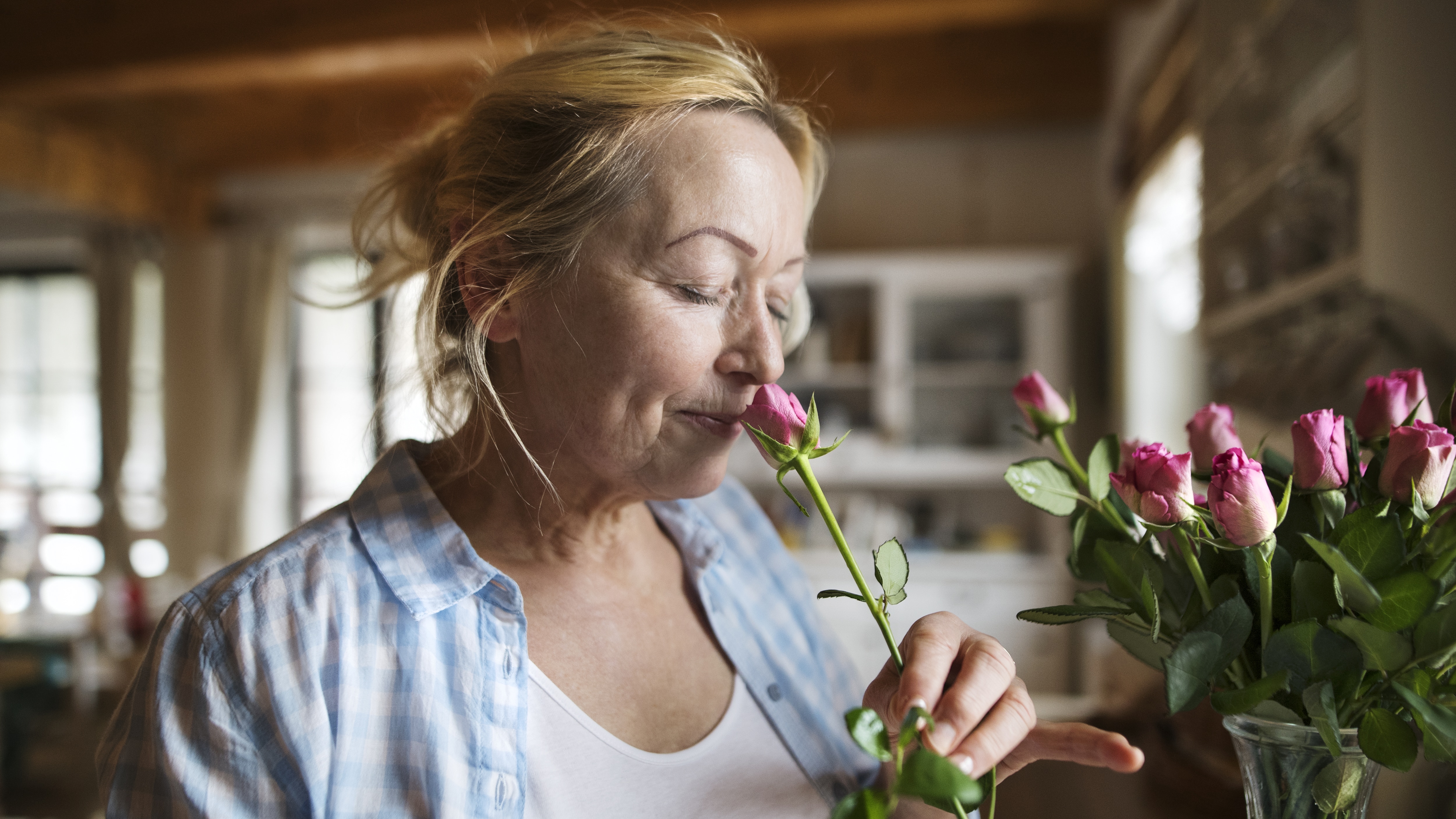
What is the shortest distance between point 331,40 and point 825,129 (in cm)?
292

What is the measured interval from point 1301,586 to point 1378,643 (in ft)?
0.18

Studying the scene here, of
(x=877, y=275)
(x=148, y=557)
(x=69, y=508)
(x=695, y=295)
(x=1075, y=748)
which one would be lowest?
(x=148, y=557)

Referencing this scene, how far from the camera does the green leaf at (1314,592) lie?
53cm

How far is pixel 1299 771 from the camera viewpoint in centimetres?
55

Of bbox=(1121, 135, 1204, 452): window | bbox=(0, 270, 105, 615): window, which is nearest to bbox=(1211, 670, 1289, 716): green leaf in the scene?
bbox=(1121, 135, 1204, 452): window

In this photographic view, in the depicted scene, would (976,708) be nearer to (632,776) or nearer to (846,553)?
(846,553)

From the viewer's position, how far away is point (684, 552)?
3.37 ft

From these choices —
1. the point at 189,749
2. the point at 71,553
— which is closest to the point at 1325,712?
the point at 189,749

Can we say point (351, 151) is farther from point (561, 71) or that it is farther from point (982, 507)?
point (982, 507)

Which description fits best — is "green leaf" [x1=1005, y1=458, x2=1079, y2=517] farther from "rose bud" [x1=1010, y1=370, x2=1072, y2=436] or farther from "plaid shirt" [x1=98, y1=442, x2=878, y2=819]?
"plaid shirt" [x1=98, y1=442, x2=878, y2=819]

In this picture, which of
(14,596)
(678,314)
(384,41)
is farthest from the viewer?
(14,596)

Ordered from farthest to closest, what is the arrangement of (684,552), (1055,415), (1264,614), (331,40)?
(331,40) → (684,552) → (1055,415) → (1264,614)

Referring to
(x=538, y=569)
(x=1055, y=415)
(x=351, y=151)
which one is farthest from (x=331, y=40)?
(x=1055, y=415)

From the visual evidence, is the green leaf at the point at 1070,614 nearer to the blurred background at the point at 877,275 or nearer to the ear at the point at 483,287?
the ear at the point at 483,287
